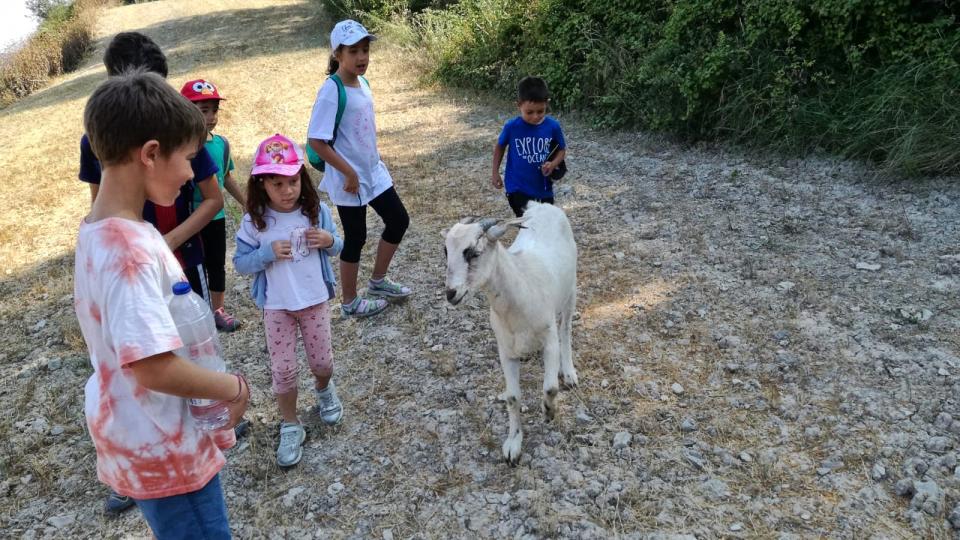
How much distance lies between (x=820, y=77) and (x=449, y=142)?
15.8 ft

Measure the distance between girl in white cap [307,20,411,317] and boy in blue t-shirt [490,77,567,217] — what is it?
900 mm

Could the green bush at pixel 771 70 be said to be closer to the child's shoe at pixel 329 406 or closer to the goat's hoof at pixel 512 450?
the goat's hoof at pixel 512 450

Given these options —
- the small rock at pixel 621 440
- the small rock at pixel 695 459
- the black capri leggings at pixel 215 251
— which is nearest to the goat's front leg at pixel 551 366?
the small rock at pixel 621 440

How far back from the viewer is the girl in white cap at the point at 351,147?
393 cm

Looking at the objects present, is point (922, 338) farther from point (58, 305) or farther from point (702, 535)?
point (58, 305)

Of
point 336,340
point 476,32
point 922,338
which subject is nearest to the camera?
point 922,338

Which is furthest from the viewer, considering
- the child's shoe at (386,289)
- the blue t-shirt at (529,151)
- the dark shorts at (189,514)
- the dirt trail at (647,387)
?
the child's shoe at (386,289)

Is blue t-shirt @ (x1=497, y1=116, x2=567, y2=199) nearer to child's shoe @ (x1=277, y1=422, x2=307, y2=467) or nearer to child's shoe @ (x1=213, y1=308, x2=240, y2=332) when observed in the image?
child's shoe @ (x1=277, y1=422, x2=307, y2=467)

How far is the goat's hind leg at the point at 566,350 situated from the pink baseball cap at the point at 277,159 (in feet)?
6.19

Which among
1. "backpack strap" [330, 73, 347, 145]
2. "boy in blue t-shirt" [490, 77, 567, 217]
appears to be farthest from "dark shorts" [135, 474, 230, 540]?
"boy in blue t-shirt" [490, 77, 567, 217]

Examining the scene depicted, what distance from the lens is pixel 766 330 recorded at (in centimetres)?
414

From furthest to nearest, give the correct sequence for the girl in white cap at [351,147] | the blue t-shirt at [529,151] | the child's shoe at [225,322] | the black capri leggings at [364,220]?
the child's shoe at [225,322], the blue t-shirt at [529,151], the black capri leggings at [364,220], the girl in white cap at [351,147]

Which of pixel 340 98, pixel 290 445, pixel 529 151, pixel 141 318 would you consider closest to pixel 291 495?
pixel 290 445

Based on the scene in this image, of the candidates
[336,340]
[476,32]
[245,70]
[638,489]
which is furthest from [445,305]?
[245,70]
